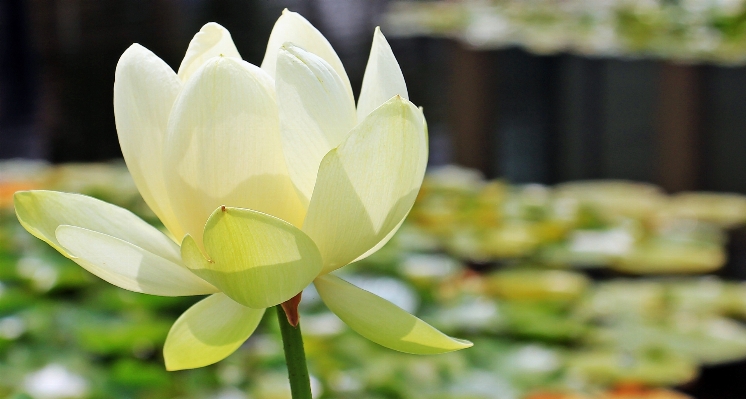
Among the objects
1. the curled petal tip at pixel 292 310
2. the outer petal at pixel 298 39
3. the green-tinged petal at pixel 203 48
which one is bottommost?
the curled petal tip at pixel 292 310

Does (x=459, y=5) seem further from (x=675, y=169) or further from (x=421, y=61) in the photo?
(x=675, y=169)

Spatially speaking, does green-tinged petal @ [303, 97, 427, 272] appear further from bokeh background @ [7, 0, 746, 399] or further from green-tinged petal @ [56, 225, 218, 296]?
bokeh background @ [7, 0, 746, 399]

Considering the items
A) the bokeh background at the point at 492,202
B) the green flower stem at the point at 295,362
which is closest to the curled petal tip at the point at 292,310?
the green flower stem at the point at 295,362

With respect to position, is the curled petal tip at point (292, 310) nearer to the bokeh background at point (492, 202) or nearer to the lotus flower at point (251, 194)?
the lotus flower at point (251, 194)

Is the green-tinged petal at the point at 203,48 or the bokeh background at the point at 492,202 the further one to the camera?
the bokeh background at the point at 492,202

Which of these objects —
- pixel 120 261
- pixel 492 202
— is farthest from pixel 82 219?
pixel 492 202

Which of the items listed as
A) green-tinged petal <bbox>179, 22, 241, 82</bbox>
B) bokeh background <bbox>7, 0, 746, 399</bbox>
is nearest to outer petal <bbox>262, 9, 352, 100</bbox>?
green-tinged petal <bbox>179, 22, 241, 82</bbox>

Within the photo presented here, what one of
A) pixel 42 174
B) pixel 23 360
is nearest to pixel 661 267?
pixel 23 360
